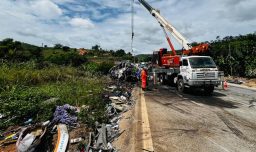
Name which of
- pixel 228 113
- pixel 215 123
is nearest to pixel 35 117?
pixel 215 123

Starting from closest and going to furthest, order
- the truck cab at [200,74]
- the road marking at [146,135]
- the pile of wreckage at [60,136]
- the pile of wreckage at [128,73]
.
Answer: the road marking at [146,135]
the pile of wreckage at [60,136]
the truck cab at [200,74]
the pile of wreckage at [128,73]

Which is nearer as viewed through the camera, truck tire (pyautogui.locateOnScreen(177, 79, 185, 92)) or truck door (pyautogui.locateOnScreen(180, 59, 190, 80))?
truck door (pyautogui.locateOnScreen(180, 59, 190, 80))

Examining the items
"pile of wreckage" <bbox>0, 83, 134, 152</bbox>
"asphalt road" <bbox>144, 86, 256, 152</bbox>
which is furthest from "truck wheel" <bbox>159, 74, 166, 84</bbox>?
"pile of wreckage" <bbox>0, 83, 134, 152</bbox>

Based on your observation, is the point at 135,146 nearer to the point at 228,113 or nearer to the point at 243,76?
the point at 228,113

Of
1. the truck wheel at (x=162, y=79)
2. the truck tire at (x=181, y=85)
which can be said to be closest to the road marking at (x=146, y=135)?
the truck tire at (x=181, y=85)

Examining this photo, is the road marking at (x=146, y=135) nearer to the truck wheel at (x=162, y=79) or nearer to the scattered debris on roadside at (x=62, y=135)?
the scattered debris on roadside at (x=62, y=135)

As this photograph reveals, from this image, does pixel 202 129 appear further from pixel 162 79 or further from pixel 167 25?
pixel 167 25

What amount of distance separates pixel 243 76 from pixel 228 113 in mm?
26006

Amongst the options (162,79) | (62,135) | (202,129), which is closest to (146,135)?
(202,129)

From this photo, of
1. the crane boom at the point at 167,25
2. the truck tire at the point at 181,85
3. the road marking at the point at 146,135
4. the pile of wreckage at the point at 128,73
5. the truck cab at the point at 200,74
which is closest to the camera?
the road marking at the point at 146,135

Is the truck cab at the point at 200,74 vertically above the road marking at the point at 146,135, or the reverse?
the truck cab at the point at 200,74

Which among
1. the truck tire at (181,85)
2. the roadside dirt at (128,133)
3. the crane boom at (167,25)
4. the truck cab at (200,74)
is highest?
the crane boom at (167,25)

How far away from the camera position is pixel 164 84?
22.8 metres

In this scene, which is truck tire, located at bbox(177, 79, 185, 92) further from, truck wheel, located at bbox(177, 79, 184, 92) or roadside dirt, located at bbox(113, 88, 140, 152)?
roadside dirt, located at bbox(113, 88, 140, 152)
